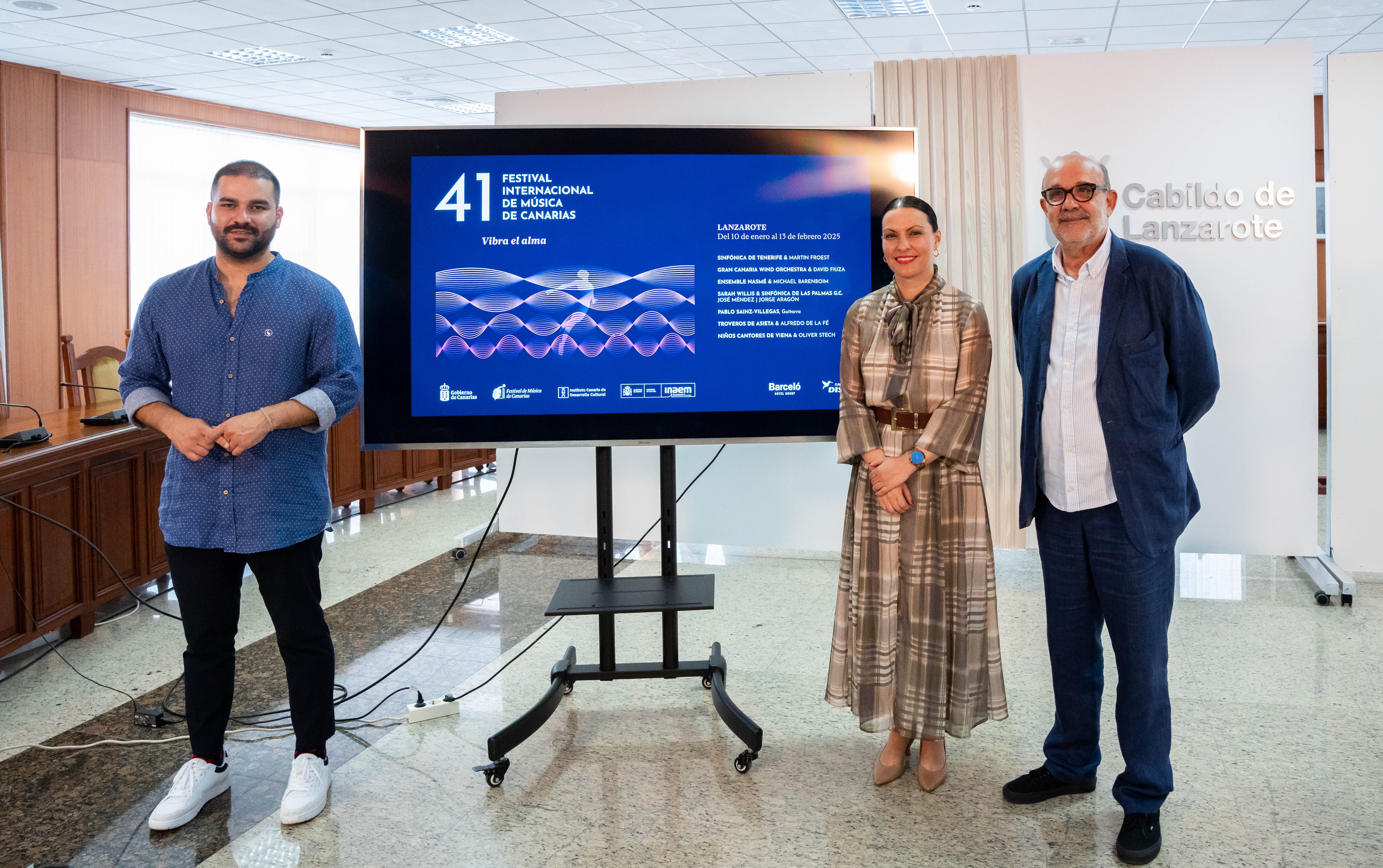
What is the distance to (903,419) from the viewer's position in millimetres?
2557

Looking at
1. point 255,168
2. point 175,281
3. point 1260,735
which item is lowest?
point 1260,735

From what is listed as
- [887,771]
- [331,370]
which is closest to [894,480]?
[887,771]

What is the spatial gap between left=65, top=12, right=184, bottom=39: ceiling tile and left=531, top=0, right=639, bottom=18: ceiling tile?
2825 mm

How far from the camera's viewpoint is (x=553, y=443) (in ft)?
9.62

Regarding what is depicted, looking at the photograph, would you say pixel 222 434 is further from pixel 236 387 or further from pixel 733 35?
pixel 733 35

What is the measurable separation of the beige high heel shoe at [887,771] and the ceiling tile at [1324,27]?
273 inches

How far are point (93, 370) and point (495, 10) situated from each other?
11.8 ft

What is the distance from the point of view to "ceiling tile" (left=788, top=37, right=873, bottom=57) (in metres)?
7.65

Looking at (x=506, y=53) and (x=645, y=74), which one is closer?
(x=506, y=53)

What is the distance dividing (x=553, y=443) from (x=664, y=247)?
2.26 ft

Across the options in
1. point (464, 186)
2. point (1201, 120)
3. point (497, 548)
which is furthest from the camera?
point (497, 548)

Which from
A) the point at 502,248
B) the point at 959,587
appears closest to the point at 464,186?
the point at 502,248

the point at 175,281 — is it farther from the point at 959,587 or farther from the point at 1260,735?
the point at 1260,735

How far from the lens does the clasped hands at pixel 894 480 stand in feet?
8.18
